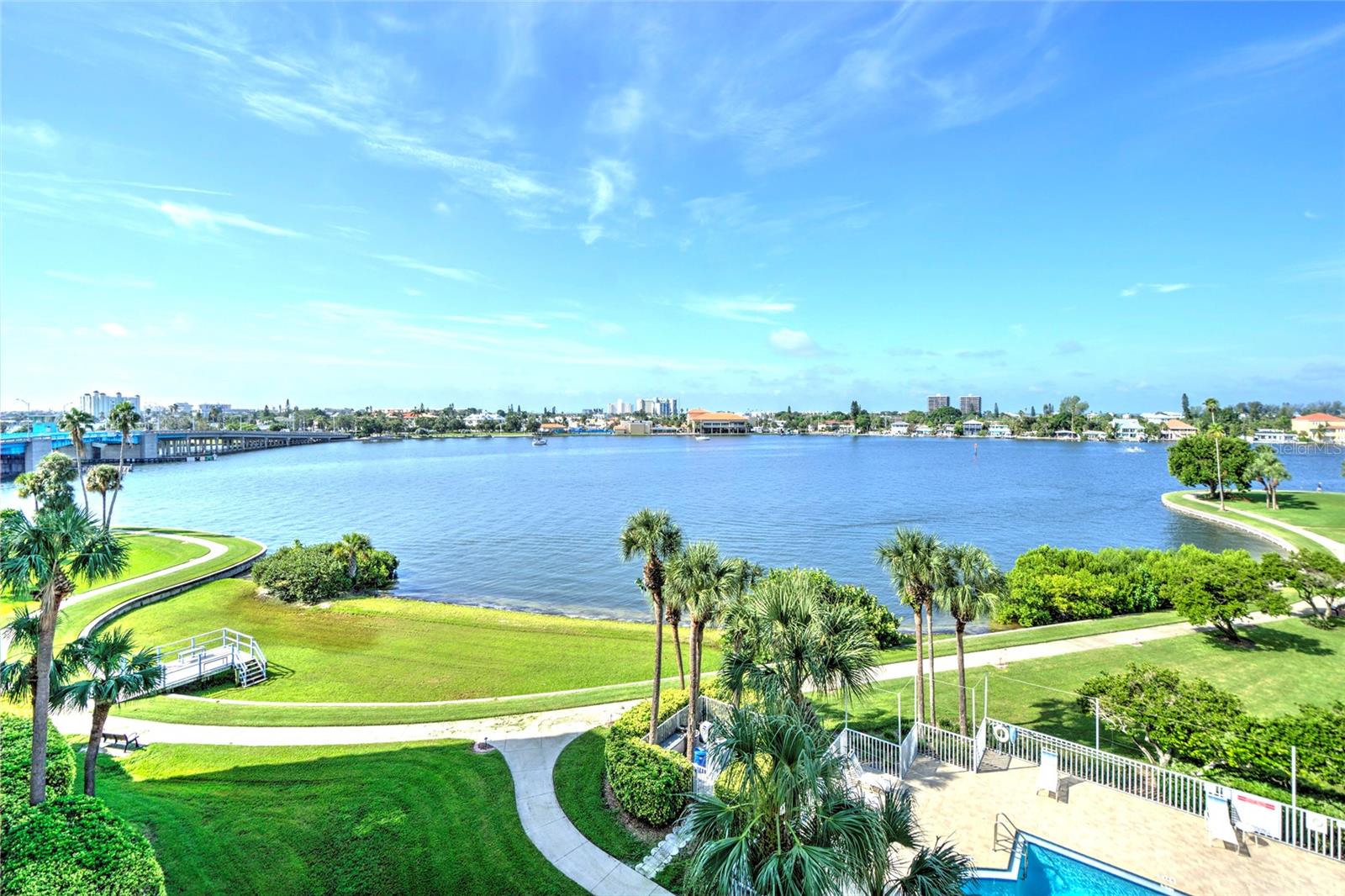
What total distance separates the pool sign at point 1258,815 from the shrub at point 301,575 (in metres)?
40.3

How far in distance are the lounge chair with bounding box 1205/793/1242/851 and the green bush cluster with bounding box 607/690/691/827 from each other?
1010 centimetres

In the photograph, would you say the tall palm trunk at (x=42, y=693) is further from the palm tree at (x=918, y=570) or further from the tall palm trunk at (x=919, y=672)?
the tall palm trunk at (x=919, y=672)

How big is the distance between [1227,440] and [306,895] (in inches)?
3514

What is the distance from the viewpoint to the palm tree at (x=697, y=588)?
15.7m

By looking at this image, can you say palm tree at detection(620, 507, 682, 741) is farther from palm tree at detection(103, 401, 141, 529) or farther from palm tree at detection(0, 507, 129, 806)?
palm tree at detection(103, 401, 141, 529)

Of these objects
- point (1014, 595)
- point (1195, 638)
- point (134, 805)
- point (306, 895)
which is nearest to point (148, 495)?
Answer: point (134, 805)

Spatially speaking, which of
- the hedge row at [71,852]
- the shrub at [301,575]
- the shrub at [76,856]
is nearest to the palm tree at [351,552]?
the shrub at [301,575]

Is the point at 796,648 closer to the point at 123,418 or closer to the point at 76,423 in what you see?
the point at 76,423

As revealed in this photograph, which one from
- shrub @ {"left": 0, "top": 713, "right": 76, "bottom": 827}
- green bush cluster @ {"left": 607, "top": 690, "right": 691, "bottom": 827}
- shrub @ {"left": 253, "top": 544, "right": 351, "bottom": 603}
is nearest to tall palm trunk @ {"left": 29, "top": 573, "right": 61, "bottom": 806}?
shrub @ {"left": 0, "top": 713, "right": 76, "bottom": 827}

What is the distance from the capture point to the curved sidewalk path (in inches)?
1276

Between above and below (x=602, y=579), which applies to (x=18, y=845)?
above

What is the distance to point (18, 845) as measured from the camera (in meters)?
9.05

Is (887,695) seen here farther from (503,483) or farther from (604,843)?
(503,483)

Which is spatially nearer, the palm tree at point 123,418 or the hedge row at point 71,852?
the hedge row at point 71,852
